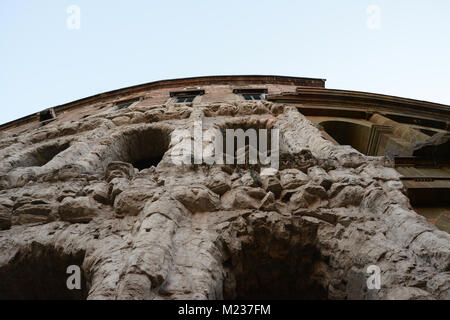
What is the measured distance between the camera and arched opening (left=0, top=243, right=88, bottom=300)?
400 cm

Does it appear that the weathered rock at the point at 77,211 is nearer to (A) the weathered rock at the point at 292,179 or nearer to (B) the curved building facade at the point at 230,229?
(B) the curved building facade at the point at 230,229

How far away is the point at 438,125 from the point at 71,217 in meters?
12.3

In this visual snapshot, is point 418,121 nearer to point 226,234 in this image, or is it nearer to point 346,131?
point 346,131

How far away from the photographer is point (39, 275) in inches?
163

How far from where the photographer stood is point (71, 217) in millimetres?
4520

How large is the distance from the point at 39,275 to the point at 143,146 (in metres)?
6.29

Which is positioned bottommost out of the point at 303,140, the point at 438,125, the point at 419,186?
the point at 419,186

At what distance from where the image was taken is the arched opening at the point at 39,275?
158 inches

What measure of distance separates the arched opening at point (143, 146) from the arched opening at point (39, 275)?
5.61 metres

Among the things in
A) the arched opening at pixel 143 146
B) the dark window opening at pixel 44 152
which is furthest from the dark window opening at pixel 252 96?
the dark window opening at pixel 44 152

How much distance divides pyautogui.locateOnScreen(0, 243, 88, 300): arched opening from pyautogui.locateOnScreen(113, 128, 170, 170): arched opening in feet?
18.4
